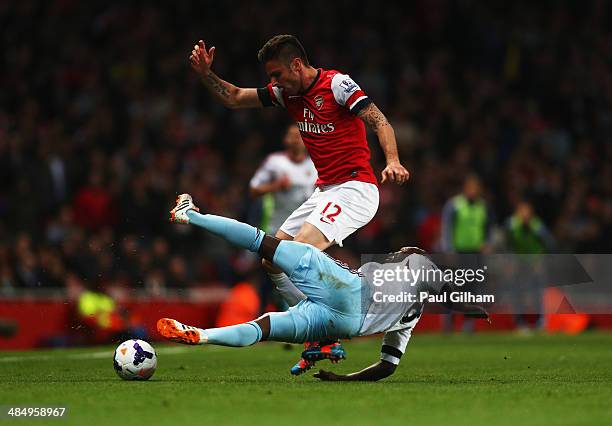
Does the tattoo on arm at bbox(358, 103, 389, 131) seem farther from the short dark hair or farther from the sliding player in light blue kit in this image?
the sliding player in light blue kit

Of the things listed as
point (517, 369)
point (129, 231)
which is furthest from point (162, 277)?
point (517, 369)

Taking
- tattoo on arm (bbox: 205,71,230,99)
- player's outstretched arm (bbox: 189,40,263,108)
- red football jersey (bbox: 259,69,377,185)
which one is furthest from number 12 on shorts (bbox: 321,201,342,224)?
tattoo on arm (bbox: 205,71,230,99)

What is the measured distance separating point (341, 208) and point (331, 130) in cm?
60

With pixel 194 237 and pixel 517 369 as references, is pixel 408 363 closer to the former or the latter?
pixel 517 369

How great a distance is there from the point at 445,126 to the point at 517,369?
11113 mm

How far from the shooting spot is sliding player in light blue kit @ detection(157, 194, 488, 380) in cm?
760

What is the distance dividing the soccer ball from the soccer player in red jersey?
1275mm

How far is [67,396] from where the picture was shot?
689cm

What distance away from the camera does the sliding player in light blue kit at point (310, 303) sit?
24.9 ft

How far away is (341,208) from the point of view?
8914 millimetres

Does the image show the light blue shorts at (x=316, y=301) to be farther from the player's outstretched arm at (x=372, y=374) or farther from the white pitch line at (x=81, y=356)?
the white pitch line at (x=81, y=356)

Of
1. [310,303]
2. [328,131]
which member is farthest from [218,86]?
[310,303]

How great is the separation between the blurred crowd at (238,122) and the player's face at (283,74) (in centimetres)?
511

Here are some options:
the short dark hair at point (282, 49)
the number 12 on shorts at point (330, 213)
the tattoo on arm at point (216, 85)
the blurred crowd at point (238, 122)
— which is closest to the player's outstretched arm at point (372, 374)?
the number 12 on shorts at point (330, 213)
